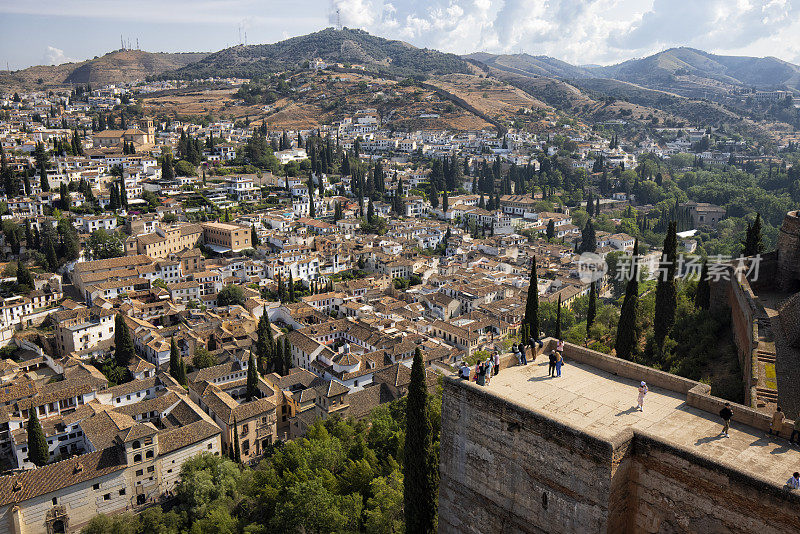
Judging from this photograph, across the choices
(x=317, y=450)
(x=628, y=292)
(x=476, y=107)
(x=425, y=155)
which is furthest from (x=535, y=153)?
(x=317, y=450)

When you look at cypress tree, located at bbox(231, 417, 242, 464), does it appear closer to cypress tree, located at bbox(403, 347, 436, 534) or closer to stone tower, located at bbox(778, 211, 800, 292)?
cypress tree, located at bbox(403, 347, 436, 534)

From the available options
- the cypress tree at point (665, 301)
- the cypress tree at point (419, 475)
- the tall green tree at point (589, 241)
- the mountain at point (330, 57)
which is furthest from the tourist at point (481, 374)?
the mountain at point (330, 57)

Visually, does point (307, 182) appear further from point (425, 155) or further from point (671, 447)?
point (671, 447)

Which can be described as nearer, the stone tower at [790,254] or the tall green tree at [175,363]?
the stone tower at [790,254]

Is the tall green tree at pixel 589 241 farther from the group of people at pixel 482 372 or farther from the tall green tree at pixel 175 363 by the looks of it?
the group of people at pixel 482 372

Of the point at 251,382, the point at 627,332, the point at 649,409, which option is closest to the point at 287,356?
the point at 251,382

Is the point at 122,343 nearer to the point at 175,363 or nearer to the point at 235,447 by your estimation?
the point at 175,363
